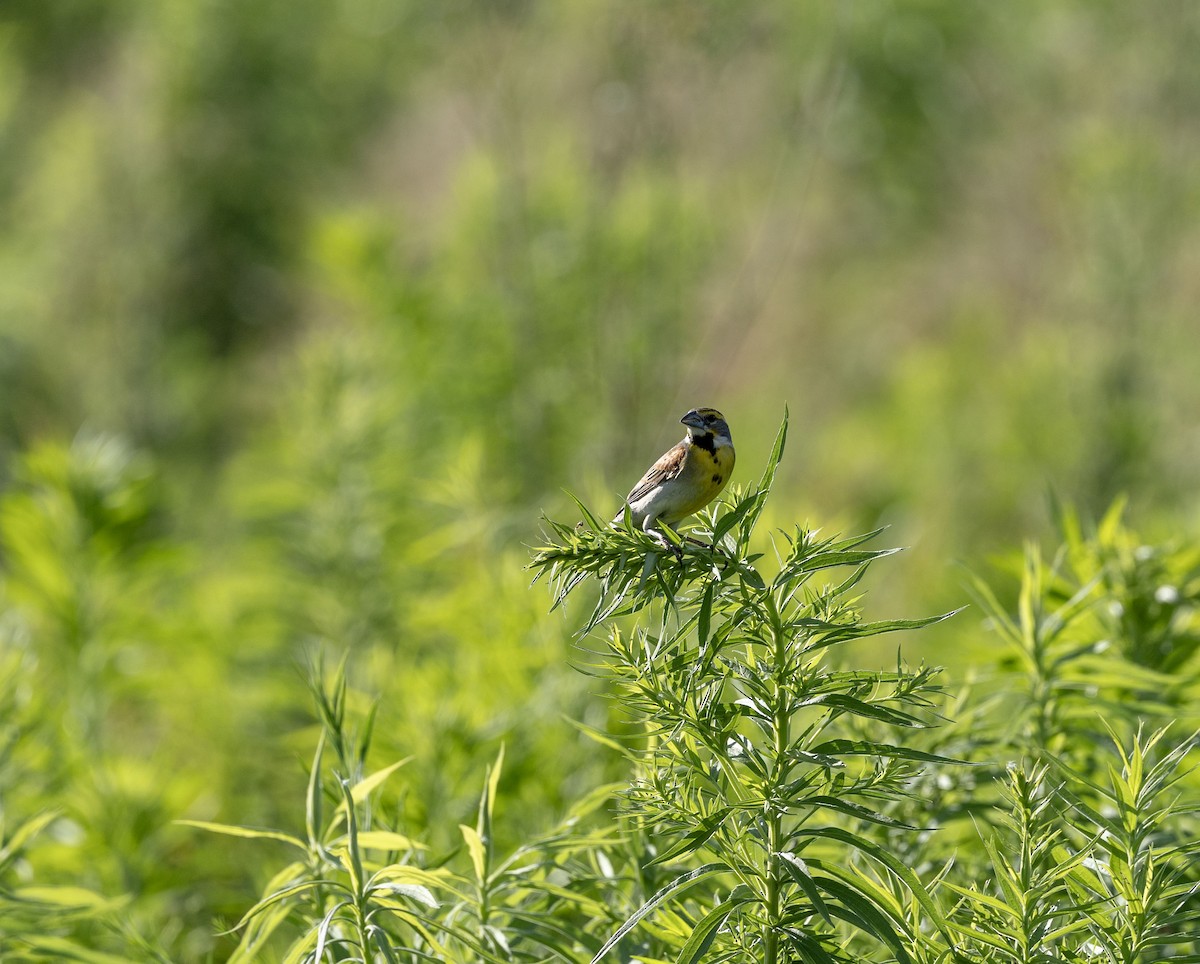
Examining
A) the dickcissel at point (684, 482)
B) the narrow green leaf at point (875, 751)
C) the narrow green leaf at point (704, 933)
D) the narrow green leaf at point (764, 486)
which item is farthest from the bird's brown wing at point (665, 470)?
the narrow green leaf at point (704, 933)

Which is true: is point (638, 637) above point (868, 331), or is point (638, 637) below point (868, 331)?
below

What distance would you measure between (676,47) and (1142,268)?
3.51m

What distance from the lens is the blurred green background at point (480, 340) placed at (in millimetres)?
3312

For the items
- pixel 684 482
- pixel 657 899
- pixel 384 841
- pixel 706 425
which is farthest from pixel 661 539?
pixel 384 841

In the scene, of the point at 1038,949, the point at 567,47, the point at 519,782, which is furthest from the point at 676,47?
the point at 567,47

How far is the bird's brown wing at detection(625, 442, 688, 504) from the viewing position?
140cm

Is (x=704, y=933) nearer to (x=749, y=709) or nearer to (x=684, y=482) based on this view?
(x=749, y=709)

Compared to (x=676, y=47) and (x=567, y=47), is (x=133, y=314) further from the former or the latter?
(x=676, y=47)

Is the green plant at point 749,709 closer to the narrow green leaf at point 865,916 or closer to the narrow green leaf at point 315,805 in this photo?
the narrow green leaf at point 865,916

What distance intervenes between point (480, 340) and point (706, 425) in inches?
172

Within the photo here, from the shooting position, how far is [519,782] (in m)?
2.64

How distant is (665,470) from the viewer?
1417 mm

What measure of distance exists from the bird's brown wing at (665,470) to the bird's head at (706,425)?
0.02 metres

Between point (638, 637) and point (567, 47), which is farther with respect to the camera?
point (567, 47)
